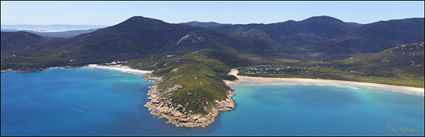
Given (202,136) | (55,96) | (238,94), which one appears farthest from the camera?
(238,94)

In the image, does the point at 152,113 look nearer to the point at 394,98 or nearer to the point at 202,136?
the point at 202,136

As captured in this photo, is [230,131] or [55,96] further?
[55,96]

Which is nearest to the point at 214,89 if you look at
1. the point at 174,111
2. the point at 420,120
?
the point at 174,111

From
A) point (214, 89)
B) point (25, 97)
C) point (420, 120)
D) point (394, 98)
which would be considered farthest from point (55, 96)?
point (394, 98)

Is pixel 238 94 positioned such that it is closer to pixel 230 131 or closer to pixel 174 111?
pixel 174 111

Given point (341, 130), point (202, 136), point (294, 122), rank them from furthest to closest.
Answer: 1. point (294, 122)
2. point (341, 130)
3. point (202, 136)

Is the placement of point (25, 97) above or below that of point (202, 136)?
above
